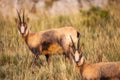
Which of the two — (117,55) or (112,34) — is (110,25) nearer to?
(112,34)

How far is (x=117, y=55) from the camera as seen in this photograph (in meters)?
10.0

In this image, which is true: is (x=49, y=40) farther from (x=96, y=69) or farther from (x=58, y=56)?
Answer: (x=96, y=69)

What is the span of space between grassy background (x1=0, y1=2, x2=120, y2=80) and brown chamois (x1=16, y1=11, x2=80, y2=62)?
0.26 m

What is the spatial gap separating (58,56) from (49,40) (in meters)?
0.73

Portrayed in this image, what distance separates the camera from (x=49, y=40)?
33.2 feet

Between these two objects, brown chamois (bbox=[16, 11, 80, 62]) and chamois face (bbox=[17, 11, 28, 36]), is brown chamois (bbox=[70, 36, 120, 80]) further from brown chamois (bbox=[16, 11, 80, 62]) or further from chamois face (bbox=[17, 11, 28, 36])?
chamois face (bbox=[17, 11, 28, 36])

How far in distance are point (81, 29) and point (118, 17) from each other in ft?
A: 6.07

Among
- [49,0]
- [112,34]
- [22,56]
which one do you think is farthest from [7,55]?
[49,0]

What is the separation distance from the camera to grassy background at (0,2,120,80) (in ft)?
30.7

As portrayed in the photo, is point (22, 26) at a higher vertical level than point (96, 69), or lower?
higher

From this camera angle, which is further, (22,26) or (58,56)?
(58,56)

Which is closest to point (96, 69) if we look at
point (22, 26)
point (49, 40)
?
point (49, 40)

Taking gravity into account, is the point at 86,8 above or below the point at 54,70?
below

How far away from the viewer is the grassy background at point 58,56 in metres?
9.35
